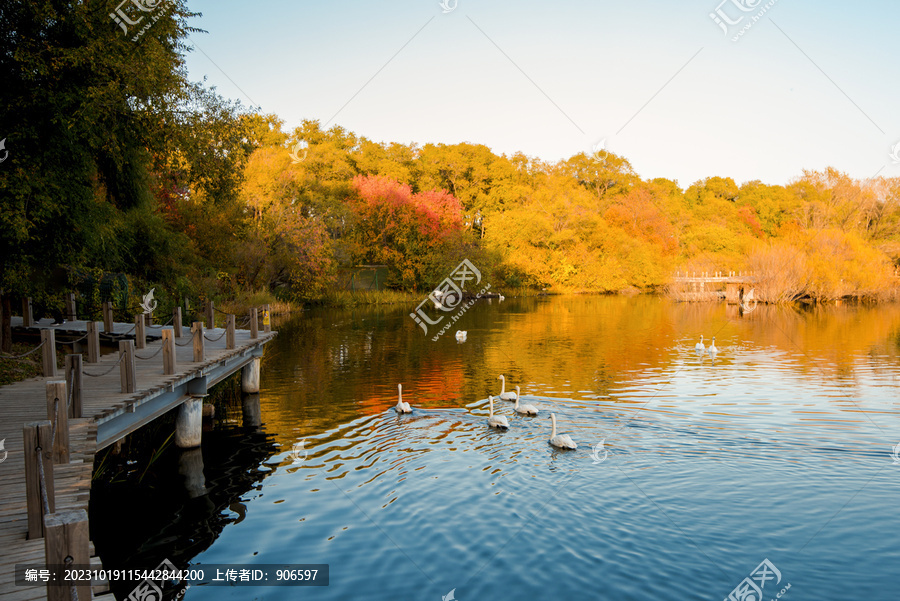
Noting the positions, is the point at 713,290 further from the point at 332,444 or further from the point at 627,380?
the point at 332,444

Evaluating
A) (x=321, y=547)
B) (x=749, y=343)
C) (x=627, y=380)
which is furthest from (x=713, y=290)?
(x=321, y=547)

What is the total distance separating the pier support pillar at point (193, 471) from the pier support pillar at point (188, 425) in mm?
200

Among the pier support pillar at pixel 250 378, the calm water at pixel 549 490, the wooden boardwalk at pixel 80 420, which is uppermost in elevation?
the wooden boardwalk at pixel 80 420

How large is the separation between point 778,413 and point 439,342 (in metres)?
17.4

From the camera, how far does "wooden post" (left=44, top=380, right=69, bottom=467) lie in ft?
24.3

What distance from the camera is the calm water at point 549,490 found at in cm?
813
